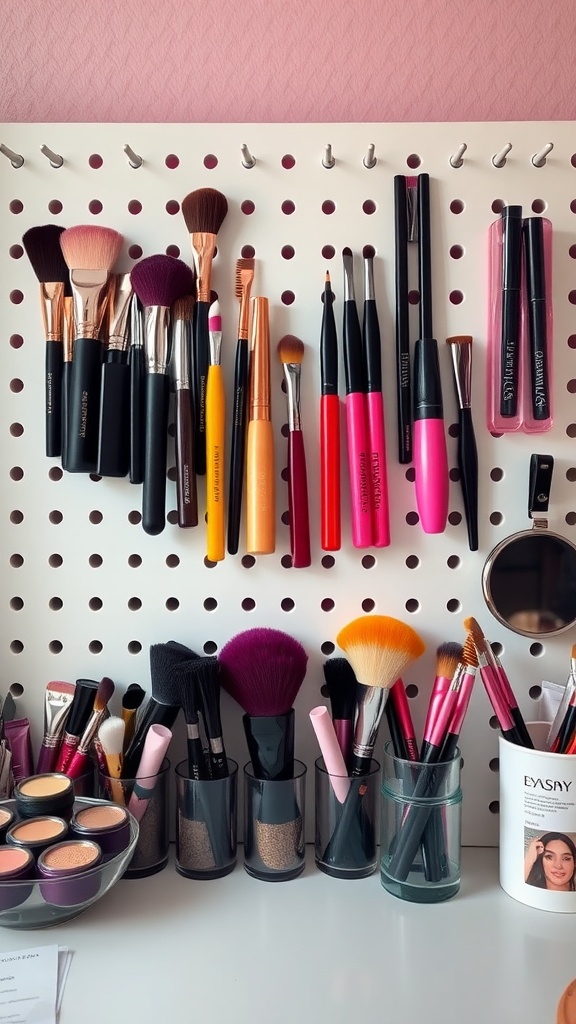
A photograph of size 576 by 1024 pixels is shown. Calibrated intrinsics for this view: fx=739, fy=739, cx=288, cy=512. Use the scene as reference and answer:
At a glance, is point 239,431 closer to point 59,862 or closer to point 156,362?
point 156,362

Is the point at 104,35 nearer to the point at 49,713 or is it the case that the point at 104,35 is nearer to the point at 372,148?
the point at 372,148

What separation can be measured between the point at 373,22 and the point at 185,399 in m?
0.45

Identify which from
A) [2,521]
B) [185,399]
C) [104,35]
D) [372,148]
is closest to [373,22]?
[372,148]

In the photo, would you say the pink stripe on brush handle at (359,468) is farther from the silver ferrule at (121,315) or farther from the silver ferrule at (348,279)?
the silver ferrule at (121,315)

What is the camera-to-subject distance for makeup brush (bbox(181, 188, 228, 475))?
28.2 inches

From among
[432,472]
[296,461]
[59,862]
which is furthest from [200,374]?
[59,862]

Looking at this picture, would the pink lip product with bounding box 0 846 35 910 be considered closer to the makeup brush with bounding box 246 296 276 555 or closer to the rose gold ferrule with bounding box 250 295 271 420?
the makeup brush with bounding box 246 296 276 555

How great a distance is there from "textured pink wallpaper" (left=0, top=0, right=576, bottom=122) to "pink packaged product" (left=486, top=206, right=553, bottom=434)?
0.53 ft

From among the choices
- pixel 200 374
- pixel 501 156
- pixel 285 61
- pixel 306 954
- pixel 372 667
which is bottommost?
pixel 306 954

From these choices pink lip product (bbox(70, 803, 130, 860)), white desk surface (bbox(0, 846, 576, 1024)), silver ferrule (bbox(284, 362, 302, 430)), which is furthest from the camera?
silver ferrule (bbox(284, 362, 302, 430))

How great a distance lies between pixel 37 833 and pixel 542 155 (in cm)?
77

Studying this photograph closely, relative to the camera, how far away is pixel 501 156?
2.34 feet

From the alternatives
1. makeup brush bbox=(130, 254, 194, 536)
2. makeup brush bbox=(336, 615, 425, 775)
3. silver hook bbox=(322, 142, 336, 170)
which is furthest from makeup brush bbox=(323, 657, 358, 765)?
silver hook bbox=(322, 142, 336, 170)

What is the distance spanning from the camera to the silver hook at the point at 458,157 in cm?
71
